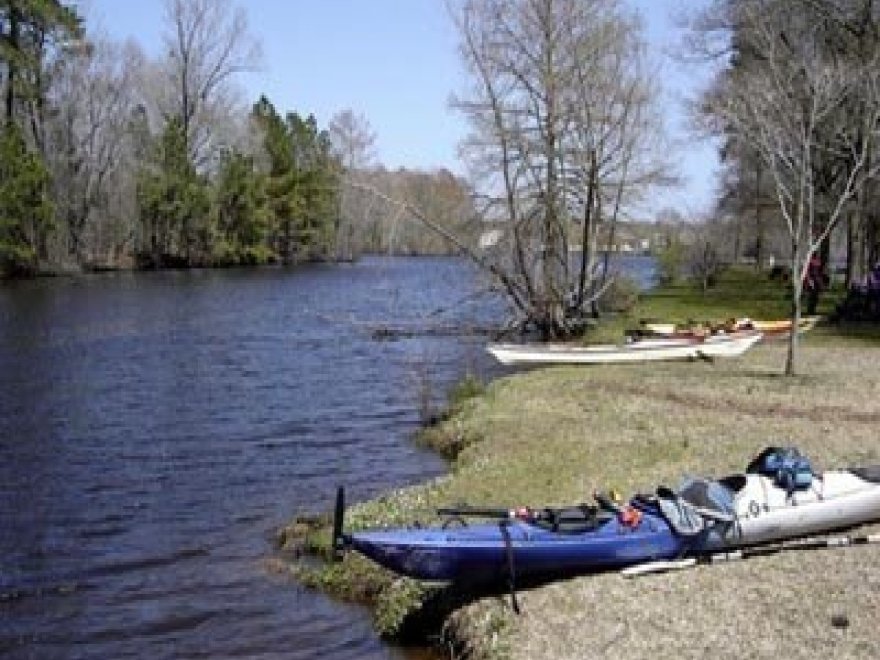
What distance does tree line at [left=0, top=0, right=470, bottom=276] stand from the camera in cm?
6788

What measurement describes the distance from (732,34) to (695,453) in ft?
101

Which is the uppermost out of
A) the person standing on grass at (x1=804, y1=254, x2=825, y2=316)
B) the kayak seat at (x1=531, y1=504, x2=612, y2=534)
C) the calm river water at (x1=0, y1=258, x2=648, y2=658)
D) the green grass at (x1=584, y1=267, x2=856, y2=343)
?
the person standing on grass at (x1=804, y1=254, x2=825, y2=316)

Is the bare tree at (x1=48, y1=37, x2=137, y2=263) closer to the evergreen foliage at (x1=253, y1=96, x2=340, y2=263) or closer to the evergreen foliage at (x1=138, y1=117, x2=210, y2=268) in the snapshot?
the evergreen foliage at (x1=138, y1=117, x2=210, y2=268)

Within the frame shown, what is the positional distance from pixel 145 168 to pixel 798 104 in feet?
203

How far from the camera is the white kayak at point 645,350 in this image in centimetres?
2558

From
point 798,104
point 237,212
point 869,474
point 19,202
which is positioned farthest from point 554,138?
point 237,212

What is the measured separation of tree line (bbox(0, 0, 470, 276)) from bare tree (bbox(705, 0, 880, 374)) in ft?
75.1

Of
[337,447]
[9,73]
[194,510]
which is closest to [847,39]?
[337,447]

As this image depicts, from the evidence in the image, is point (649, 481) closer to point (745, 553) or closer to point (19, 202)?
point (745, 553)

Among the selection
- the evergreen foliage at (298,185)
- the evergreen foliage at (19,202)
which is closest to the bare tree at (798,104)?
the evergreen foliage at (19,202)

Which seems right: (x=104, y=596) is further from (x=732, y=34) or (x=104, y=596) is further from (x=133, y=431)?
(x=732, y=34)

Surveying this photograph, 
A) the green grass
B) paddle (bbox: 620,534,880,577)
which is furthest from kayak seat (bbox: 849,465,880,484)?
the green grass

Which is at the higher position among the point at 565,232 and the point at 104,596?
the point at 565,232

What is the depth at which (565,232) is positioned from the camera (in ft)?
112
